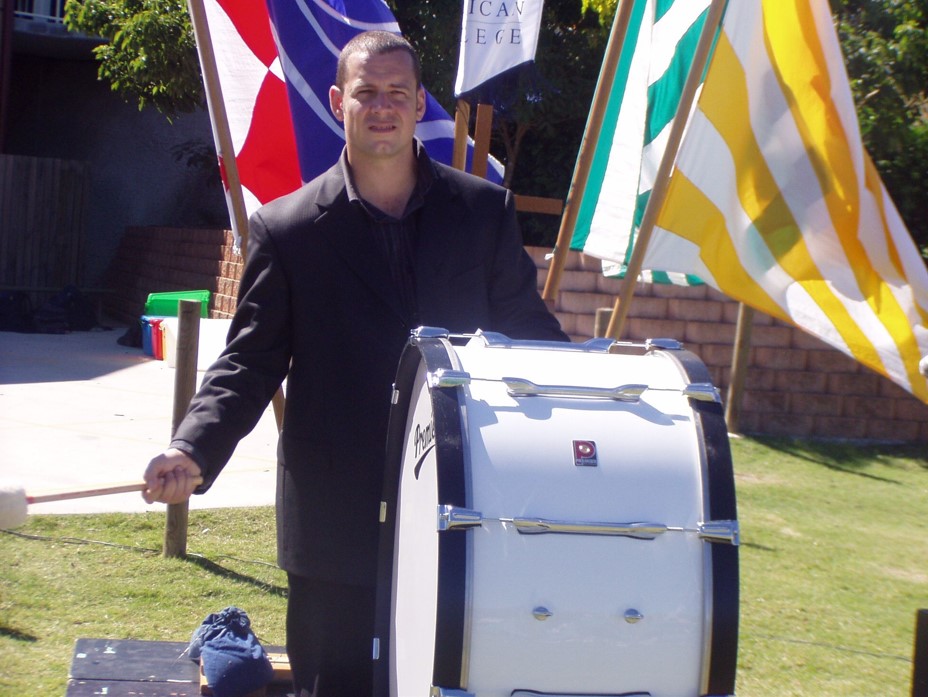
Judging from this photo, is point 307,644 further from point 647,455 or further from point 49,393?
point 49,393

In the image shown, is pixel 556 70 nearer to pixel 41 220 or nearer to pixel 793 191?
pixel 793 191

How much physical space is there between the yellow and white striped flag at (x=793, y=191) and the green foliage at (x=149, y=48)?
7455 mm

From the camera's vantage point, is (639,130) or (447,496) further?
(639,130)

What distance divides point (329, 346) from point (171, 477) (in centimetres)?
46

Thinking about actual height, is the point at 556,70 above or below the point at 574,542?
above

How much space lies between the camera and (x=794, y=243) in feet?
14.0

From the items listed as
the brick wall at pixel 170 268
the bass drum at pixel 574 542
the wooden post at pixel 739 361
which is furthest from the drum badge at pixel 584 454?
the brick wall at pixel 170 268

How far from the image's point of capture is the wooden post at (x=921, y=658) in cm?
267

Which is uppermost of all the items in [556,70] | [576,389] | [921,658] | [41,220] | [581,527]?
[556,70]

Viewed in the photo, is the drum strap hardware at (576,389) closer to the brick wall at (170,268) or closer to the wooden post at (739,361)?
the wooden post at (739,361)

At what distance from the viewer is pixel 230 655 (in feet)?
11.5

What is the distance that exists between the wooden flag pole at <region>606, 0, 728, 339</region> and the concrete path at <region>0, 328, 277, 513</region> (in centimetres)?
224

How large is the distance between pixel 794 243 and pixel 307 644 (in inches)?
97.3

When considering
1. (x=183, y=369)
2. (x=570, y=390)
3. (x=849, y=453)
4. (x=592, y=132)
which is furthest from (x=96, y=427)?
(x=570, y=390)
